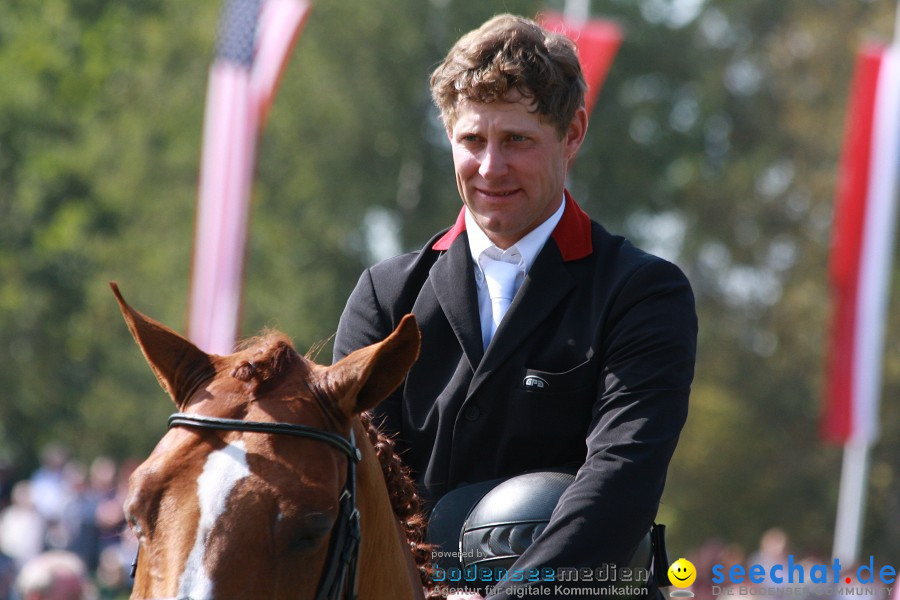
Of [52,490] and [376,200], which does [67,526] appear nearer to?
[52,490]

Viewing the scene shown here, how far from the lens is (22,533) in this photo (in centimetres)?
1677

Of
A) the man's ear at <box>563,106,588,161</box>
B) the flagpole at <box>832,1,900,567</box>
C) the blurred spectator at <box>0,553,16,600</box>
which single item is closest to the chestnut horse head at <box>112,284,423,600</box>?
the man's ear at <box>563,106,588,161</box>

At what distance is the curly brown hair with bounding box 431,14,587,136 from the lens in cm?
398

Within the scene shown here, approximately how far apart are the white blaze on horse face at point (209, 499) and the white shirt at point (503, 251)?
131 centimetres

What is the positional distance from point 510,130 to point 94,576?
13.9 metres

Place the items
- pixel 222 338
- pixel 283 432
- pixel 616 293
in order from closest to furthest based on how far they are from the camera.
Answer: pixel 283 432, pixel 616 293, pixel 222 338

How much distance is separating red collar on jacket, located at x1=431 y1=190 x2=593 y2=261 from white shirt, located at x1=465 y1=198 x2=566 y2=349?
0.02 m

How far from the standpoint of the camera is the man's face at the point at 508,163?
13.2ft

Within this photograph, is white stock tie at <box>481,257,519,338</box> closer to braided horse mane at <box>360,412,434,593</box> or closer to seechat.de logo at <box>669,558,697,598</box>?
braided horse mane at <box>360,412,434,593</box>

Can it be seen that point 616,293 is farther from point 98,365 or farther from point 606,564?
point 98,365

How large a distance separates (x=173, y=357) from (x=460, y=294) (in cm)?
114

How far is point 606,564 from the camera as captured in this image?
11.8ft

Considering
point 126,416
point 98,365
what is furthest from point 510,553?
point 98,365

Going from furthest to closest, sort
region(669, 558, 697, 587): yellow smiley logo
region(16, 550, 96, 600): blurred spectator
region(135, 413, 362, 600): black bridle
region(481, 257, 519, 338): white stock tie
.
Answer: region(16, 550, 96, 600): blurred spectator
region(669, 558, 697, 587): yellow smiley logo
region(481, 257, 519, 338): white stock tie
region(135, 413, 362, 600): black bridle
